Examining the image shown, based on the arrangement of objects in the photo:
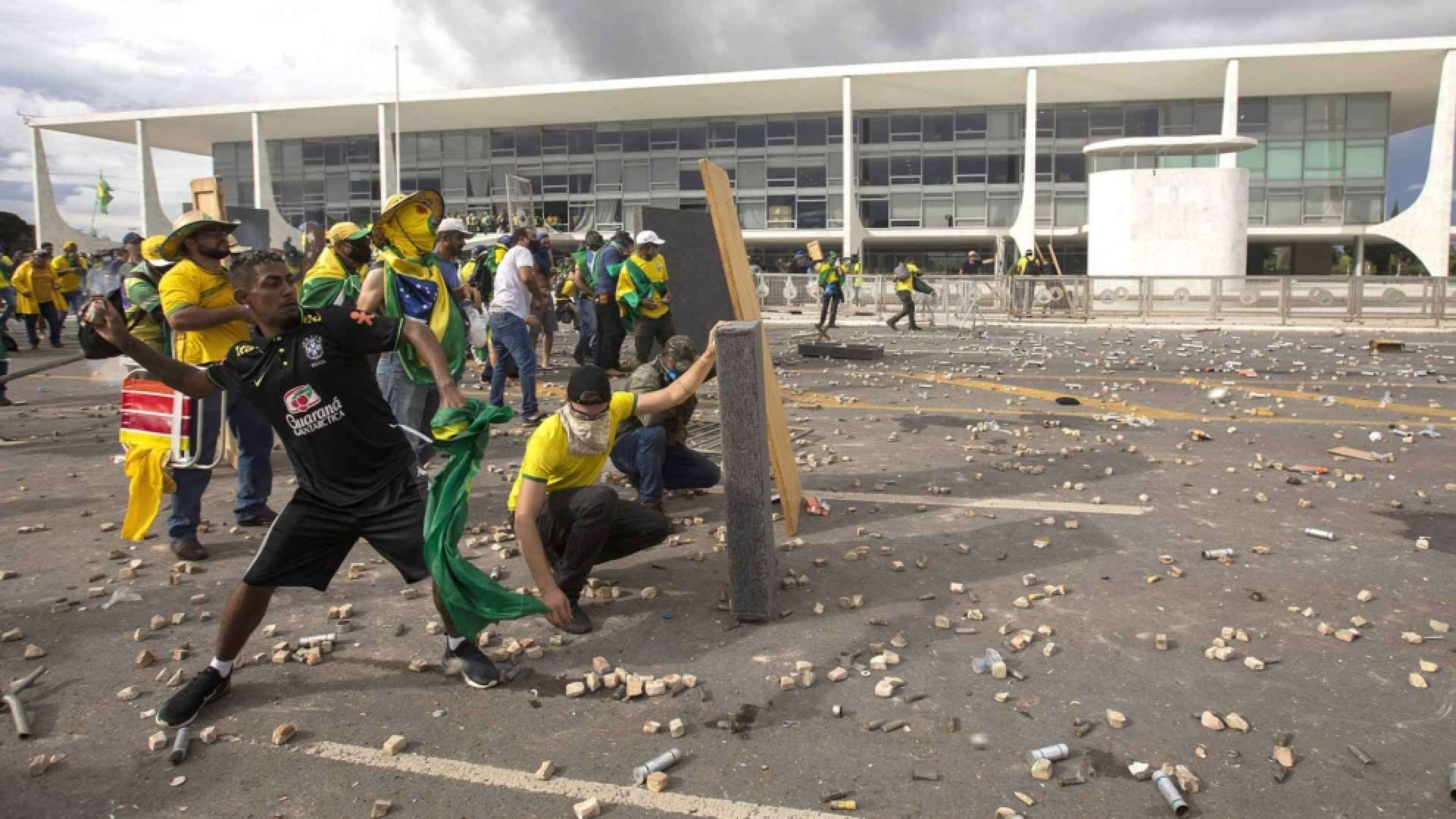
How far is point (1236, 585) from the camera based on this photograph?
4867mm

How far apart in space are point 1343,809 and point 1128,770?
0.61m

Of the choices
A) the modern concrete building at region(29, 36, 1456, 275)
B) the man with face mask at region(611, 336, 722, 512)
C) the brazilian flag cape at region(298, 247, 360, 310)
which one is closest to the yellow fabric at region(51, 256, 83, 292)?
the brazilian flag cape at region(298, 247, 360, 310)

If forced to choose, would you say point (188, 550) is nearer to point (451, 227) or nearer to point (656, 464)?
point (656, 464)

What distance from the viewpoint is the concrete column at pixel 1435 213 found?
131 feet

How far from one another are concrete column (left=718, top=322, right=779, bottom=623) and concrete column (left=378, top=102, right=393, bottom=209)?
44.6 metres

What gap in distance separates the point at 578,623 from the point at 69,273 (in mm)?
19221

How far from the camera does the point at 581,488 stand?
463 cm

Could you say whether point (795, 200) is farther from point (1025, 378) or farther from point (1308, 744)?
point (1308, 744)

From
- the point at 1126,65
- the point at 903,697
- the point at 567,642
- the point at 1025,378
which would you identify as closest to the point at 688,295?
the point at 1025,378

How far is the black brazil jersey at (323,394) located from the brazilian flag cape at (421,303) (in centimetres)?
184

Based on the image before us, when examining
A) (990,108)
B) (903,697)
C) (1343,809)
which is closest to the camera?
(1343,809)

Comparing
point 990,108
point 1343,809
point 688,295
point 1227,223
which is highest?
point 990,108

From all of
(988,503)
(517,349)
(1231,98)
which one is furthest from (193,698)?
(1231,98)

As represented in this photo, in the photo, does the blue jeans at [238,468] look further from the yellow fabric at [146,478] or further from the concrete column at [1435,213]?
the concrete column at [1435,213]
